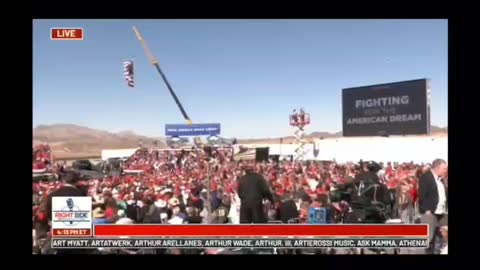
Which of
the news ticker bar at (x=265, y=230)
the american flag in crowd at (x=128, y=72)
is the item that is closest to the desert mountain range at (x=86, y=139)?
the american flag in crowd at (x=128, y=72)

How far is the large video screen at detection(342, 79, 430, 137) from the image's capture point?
3986 millimetres

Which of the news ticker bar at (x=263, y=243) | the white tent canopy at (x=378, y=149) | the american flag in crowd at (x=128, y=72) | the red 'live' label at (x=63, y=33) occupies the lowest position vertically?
the news ticker bar at (x=263, y=243)

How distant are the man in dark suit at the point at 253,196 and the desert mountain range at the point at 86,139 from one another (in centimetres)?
29

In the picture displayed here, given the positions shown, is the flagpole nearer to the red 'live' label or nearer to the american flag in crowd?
the american flag in crowd

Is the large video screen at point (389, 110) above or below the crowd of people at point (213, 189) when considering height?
above

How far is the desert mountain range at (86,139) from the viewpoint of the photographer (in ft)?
13.2

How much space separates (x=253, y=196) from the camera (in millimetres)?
4055

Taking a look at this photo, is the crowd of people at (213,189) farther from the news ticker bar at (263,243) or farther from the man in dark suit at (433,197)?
the news ticker bar at (263,243)

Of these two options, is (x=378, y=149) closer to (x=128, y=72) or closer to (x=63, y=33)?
(x=128, y=72)

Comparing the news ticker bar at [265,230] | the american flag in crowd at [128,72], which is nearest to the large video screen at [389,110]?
the news ticker bar at [265,230]

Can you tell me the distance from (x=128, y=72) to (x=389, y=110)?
2.03 meters
